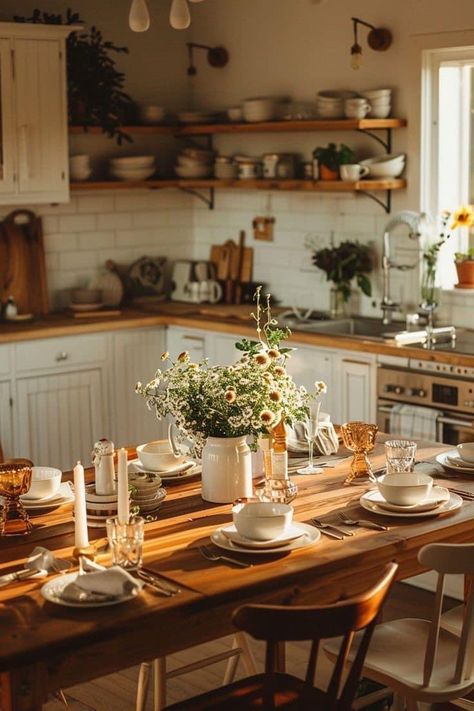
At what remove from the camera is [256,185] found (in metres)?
6.58

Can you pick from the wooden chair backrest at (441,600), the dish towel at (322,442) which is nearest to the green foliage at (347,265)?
the dish towel at (322,442)

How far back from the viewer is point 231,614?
109 inches

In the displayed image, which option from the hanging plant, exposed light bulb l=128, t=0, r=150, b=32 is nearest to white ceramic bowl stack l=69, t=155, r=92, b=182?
the hanging plant

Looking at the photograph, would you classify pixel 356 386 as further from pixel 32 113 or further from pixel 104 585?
pixel 104 585

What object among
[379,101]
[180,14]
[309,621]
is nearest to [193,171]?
[379,101]

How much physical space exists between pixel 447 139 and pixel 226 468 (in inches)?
126

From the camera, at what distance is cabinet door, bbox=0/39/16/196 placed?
6156 mm

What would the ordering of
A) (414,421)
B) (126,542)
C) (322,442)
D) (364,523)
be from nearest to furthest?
(126,542)
(364,523)
(322,442)
(414,421)

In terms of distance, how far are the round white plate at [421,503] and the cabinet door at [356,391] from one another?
2.14 metres

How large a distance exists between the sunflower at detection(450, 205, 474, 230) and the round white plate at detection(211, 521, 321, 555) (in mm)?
2921

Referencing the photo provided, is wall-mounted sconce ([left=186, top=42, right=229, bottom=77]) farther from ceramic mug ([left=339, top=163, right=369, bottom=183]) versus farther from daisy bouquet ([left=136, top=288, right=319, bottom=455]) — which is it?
daisy bouquet ([left=136, top=288, right=319, bottom=455])

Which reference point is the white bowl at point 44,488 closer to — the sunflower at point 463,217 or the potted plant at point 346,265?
the sunflower at point 463,217

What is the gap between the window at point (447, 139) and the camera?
5.95 meters

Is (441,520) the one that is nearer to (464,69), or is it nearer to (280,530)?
(280,530)
